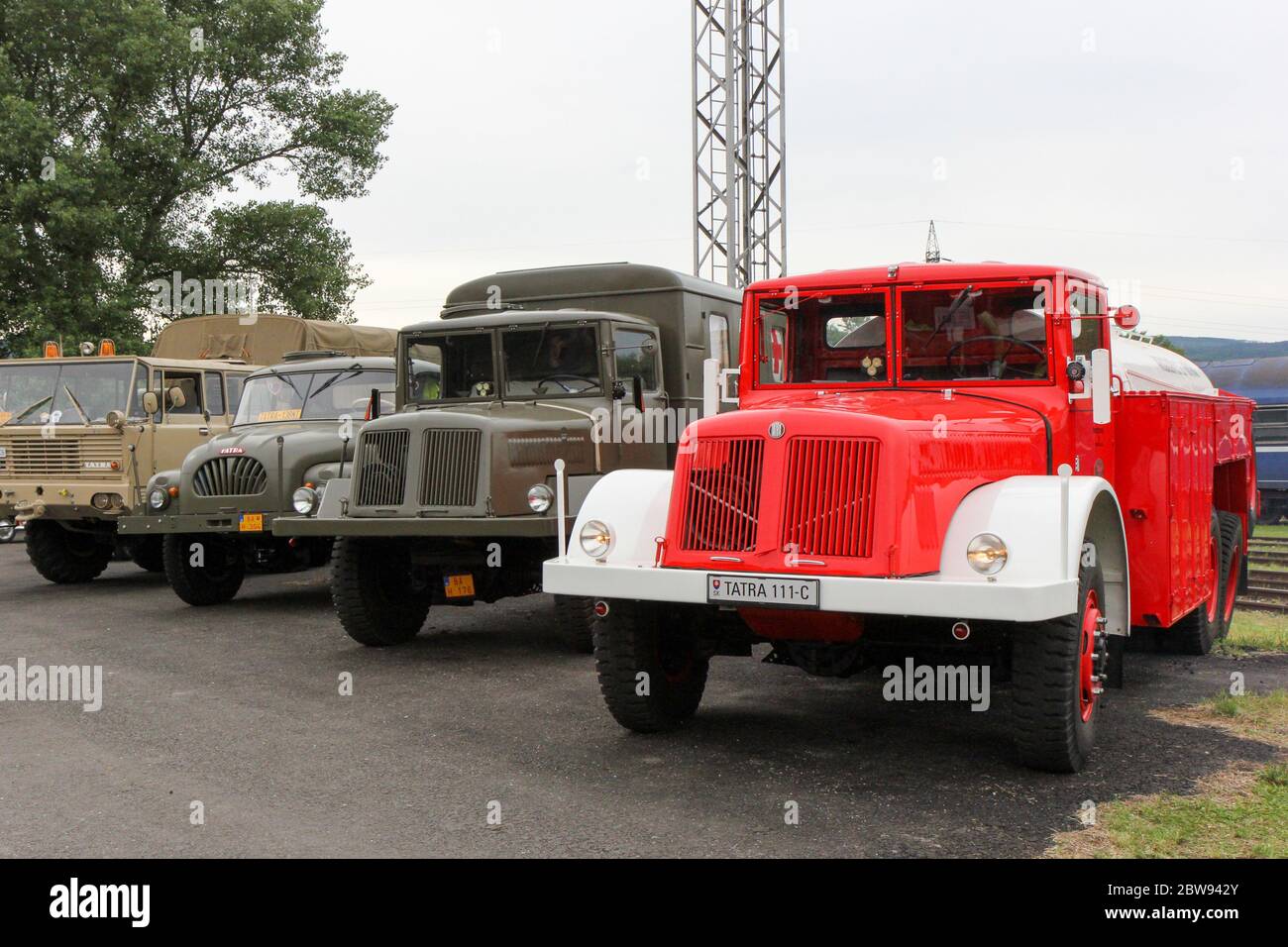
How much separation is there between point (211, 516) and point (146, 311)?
14989 mm

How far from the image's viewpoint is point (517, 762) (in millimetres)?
6129

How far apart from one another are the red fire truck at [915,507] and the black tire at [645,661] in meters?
0.01

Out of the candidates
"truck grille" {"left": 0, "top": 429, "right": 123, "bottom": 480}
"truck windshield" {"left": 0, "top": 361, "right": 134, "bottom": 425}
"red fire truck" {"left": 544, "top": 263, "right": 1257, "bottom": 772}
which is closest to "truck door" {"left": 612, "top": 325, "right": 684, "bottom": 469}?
"red fire truck" {"left": 544, "top": 263, "right": 1257, "bottom": 772}

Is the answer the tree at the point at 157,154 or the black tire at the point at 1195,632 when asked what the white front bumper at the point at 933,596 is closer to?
the black tire at the point at 1195,632

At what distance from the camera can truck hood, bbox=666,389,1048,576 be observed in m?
5.39

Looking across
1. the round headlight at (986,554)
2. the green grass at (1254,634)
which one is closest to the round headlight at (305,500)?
the round headlight at (986,554)

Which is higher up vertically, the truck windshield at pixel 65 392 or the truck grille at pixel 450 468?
the truck windshield at pixel 65 392

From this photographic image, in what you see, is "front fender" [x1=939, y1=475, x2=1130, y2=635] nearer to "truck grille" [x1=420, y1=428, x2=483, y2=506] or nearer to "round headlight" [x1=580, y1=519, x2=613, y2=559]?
"round headlight" [x1=580, y1=519, x2=613, y2=559]

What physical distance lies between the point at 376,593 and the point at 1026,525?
538cm

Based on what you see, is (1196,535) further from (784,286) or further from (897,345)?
(784,286)

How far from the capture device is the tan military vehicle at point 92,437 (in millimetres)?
12836

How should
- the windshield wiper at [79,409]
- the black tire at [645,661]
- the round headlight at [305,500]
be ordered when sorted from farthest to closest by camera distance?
the windshield wiper at [79,409] → the round headlight at [305,500] → the black tire at [645,661]

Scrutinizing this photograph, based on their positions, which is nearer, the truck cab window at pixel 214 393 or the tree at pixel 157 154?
the truck cab window at pixel 214 393

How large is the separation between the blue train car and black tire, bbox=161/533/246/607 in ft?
56.8
